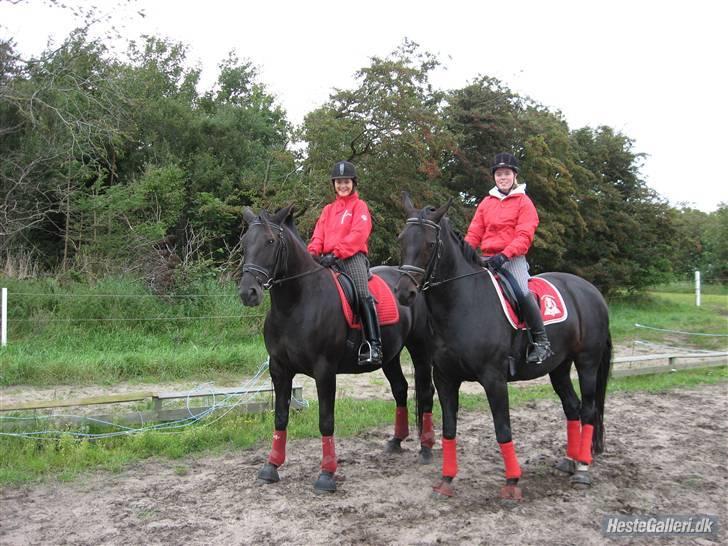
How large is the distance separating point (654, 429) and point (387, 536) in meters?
4.43

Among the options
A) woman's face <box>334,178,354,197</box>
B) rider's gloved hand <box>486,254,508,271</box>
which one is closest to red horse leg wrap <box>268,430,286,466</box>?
woman's face <box>334,178,354,197</box>

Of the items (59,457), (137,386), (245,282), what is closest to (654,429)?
(245,282)

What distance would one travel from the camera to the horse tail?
5977 millimetres

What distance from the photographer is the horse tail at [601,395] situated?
5.98m

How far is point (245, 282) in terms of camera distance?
4.53 m

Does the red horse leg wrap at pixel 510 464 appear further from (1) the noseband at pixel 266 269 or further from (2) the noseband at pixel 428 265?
(1) the noseband at pixel 266 269

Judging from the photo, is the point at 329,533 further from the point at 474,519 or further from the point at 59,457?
the point at 59,457

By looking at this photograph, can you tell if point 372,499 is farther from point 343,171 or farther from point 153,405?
point 153,405

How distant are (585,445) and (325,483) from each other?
8.07 ft

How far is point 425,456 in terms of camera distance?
19.0 ft

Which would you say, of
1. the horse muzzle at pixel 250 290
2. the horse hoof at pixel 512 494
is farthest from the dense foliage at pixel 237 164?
the horse hoof at pixel 512 494

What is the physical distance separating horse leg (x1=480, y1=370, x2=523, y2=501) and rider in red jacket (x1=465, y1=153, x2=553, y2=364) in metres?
0.44

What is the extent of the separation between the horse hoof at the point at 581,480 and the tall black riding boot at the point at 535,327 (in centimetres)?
114

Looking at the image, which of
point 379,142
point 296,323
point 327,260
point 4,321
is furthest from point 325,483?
point 379,142
